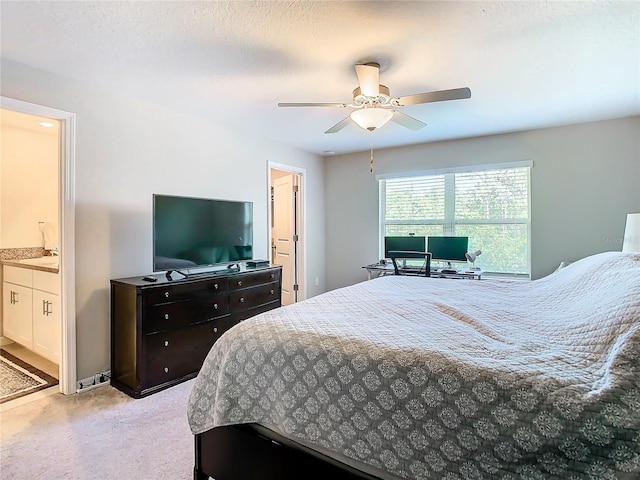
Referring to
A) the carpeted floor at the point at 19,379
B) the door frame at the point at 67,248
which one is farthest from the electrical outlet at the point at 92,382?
the carpeted floor at the point at 19,379

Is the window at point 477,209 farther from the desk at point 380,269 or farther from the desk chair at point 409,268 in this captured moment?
the desk at point 380,269

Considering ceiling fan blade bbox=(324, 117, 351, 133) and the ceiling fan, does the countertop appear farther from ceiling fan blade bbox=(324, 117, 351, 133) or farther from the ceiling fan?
ceiling fan blade bbox=(324, 117, 351, 133)

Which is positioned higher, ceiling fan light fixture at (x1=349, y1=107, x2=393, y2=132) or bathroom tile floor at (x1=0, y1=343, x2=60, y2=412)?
ceiling fan light fixture at (x1=349, y1=107, x2=393, y2=132)

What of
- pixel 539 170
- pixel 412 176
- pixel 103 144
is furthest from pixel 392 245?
pixel 103 144

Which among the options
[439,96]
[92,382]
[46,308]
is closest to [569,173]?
[439,96]

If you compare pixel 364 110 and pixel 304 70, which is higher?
pixel 304 70

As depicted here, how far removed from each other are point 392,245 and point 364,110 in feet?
8.37

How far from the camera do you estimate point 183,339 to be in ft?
9.37

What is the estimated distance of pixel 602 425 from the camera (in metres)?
0.90

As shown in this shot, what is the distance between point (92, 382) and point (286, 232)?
3.19 metres

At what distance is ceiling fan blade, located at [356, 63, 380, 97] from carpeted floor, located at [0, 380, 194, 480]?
2534 mm

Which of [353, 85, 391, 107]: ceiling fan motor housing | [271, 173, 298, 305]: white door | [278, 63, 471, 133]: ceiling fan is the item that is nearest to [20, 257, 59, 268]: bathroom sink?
[278, 63, 471, 133]: ceiling fan

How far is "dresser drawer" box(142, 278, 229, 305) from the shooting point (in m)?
2.61

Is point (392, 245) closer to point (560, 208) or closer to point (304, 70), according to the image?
point (560, 208)
